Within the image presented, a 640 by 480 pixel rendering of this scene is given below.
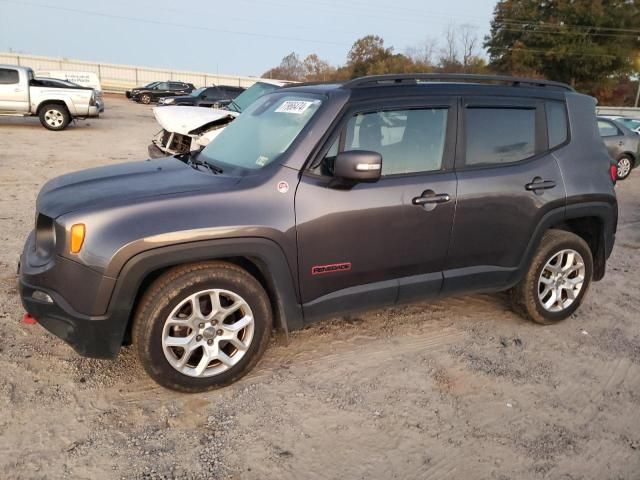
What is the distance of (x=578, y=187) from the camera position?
4020mm

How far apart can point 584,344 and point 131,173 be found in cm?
363

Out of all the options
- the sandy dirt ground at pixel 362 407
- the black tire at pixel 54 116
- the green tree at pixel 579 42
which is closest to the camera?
the sandy dirt ground at pixel 362 407

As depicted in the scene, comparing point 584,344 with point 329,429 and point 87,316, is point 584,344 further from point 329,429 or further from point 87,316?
point 87,316

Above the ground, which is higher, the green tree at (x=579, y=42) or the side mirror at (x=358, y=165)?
the green tree at (x=579, y=42)

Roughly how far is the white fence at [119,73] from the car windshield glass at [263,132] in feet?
149

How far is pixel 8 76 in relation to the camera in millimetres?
15047

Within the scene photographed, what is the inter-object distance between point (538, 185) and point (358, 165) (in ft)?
5.40

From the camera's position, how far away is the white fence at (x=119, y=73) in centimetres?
4591

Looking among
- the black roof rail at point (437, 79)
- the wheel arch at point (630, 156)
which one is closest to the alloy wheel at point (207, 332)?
the black roof rail at point (437, 79)

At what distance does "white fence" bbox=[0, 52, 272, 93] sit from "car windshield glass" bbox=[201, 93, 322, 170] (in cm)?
4535

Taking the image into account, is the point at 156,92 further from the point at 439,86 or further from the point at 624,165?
the point at 439,86

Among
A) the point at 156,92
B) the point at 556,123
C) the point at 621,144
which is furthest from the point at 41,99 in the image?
the point at 156,92

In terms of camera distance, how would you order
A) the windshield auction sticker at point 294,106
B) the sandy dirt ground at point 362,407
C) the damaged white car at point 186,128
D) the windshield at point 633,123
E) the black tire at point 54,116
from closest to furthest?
the sandy dirt ground at point 362,407
the windshield auction sticker at point 294,106
the damaged white car at point 186,128
the black tire at point 54,116
the windshield at point 633,123

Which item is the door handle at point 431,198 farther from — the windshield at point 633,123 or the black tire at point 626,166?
the windshield at point 633,123
